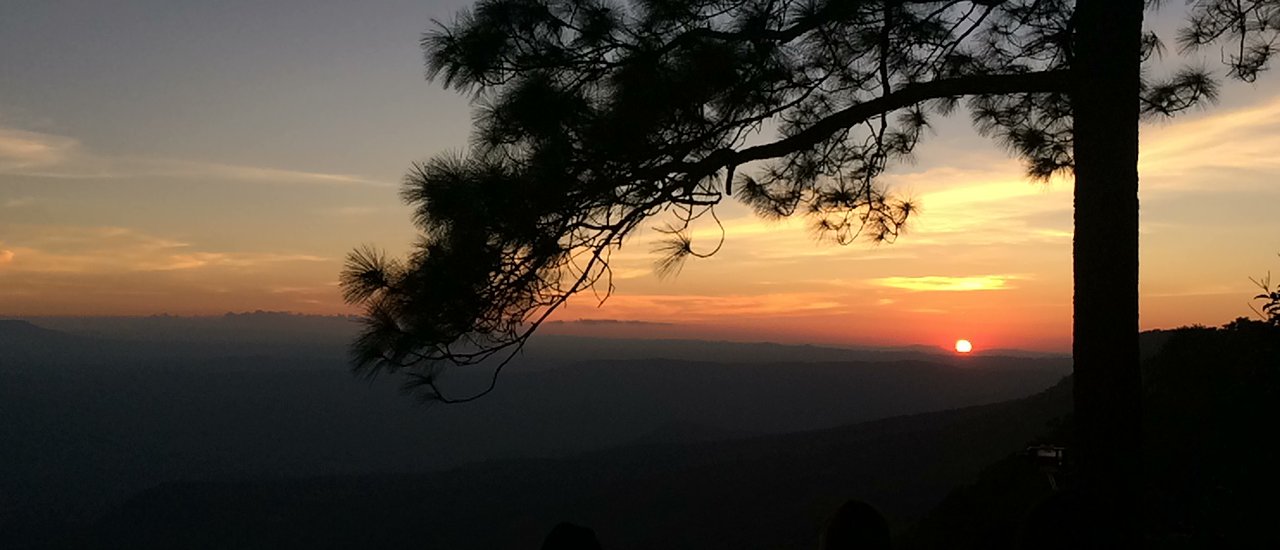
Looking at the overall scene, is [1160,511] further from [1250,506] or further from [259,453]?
[259,453]

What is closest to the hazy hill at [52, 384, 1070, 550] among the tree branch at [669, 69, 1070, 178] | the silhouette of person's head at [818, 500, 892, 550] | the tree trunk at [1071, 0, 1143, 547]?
the tree trunk at [1071, 0, 1143, 547]

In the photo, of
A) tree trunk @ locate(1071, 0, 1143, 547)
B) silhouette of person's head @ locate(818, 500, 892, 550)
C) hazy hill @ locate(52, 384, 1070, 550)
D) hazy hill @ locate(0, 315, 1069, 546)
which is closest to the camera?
silhouette of person's head @ locate(818, 500, 892, 550)

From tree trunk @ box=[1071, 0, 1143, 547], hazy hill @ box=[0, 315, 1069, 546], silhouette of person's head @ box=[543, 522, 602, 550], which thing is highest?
tree trunk @ box=[1071, 0, 1143, 547]

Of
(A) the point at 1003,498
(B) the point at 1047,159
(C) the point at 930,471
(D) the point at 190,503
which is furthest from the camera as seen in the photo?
(D) the point at 190,503

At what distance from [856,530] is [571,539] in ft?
3.10

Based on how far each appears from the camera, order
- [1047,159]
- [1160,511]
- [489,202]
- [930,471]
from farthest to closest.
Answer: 1. [930,471]
2. [1047,159]
3. [1160,511]
4. [489,202]

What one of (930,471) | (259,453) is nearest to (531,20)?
(930,471)

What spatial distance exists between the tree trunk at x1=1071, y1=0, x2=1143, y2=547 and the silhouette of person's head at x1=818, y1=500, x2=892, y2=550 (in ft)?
7.36

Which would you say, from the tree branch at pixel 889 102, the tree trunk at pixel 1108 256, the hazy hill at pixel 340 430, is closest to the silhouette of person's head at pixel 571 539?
the tree branch at pixel 889 102

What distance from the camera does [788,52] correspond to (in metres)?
5.23

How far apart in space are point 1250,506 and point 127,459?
174 metres

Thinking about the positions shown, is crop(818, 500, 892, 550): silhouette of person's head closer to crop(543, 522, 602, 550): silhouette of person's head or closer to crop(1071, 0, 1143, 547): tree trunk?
crop(543, 522, 602, 550): silhouette of person's head

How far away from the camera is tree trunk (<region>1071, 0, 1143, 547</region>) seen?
447 centimetres

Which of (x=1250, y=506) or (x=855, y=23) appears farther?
(x=855, y=23)
